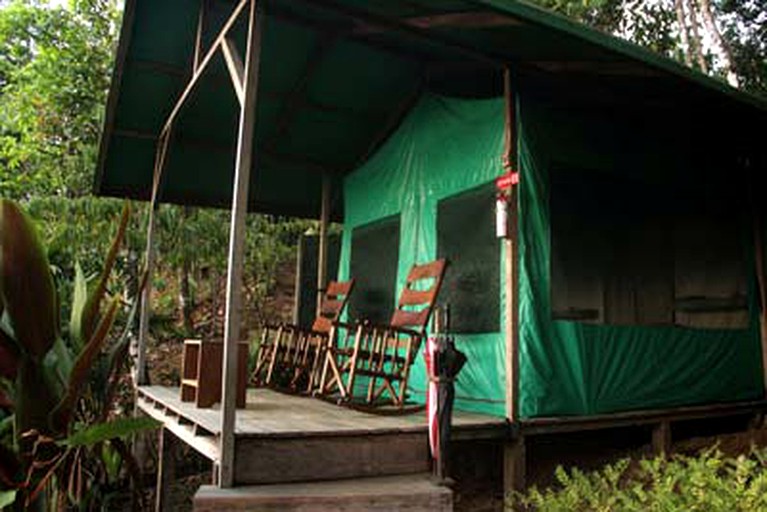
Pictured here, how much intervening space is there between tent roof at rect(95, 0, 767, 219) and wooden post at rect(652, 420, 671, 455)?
2362 mm

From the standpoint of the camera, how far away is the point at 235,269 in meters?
2.79

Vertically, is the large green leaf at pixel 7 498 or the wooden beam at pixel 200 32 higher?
the wooden beam at pixel 200 32

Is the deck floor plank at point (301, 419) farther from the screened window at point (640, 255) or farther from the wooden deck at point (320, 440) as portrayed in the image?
the screened window at point (640, 255)

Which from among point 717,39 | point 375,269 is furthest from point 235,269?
point 717,39

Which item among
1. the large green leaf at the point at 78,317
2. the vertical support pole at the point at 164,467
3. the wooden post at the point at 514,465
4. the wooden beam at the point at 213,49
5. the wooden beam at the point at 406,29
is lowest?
the vertical support pole at the point at 164,467

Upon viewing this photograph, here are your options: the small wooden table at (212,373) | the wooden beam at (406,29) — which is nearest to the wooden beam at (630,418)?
the small wooden table at (212,373)

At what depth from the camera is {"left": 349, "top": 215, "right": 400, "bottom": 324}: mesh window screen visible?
573 cm

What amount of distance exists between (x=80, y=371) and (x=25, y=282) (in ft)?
1.38

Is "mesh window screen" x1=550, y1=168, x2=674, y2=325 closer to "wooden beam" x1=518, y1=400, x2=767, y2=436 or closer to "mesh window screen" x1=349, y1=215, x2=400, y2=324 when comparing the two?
"wooden beam" x1=518, y1=400, x2=767, y2=436

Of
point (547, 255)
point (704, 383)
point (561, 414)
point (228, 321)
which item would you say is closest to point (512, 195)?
point (547, 255)

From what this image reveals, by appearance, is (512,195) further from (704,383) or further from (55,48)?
(55,48)

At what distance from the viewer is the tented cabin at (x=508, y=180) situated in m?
3.67

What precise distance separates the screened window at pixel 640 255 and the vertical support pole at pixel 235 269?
93.0 inches

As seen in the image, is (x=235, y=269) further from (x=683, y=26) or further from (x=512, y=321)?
(x=683, y=26)
